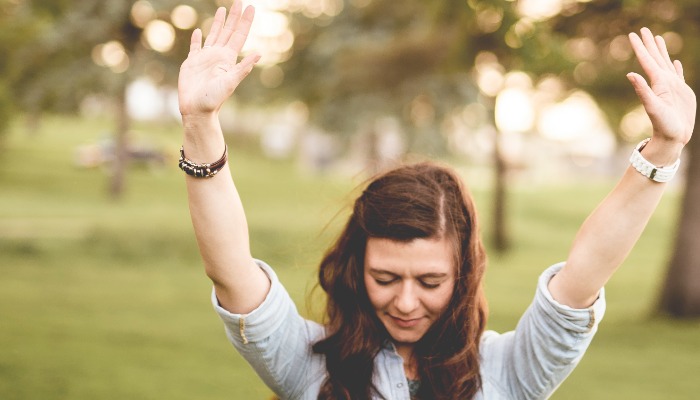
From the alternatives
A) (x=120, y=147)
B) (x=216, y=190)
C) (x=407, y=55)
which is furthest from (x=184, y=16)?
(x=216, y=190)

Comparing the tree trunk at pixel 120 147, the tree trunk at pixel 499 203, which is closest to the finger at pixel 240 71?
the tree trunk at pixel 499 203

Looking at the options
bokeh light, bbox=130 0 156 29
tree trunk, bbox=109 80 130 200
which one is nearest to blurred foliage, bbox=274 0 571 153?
bokeh light, bbox=130 0 156 29

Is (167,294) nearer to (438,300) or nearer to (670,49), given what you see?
(670,49)

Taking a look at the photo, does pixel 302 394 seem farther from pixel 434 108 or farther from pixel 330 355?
pixel 434 108

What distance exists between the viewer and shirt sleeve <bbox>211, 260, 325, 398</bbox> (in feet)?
6.13

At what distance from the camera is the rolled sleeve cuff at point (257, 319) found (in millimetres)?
1852

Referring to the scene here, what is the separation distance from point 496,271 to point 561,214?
9.34m

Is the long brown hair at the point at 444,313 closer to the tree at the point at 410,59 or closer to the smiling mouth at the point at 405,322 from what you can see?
the smiling mouth at the point at 405,322

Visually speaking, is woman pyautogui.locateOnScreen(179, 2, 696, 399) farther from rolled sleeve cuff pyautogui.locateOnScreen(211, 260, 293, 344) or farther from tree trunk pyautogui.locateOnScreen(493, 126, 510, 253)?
tree trunk pyautogui.locateOnScreen(493, 126, 510, 253)

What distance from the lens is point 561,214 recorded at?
929 inches

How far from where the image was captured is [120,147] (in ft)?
73.0

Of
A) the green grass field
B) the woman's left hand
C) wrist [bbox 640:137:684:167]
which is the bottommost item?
the green grass field

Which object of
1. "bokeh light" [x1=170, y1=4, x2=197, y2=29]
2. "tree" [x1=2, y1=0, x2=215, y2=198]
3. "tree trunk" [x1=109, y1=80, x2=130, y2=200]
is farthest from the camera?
"tree trunk" [x1=109, y1=80, x2=130, y2=200]

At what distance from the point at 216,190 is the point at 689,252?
8.87m
